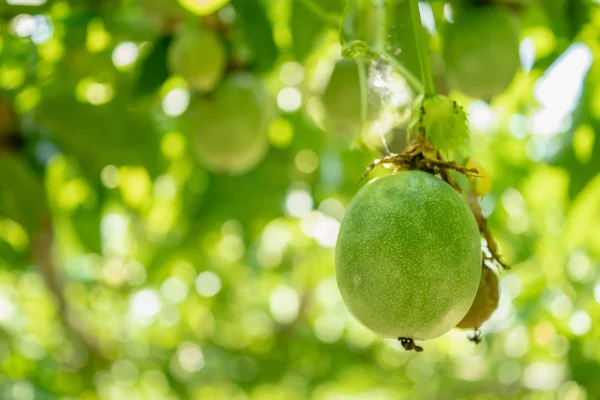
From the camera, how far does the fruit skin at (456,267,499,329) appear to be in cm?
132

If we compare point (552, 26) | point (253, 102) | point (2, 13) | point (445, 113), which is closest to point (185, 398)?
point (253, 102)

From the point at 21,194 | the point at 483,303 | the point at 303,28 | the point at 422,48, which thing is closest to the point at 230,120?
the point at 303,28

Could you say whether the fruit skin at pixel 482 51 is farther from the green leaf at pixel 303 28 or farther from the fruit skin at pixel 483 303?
the fruit skin at pixel 483 303

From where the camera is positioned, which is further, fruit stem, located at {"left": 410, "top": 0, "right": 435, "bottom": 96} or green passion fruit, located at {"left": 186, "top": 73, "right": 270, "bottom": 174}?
green passion fruit, located at {"left": 186, "top": 73, "right": 270, "bottom": 174}

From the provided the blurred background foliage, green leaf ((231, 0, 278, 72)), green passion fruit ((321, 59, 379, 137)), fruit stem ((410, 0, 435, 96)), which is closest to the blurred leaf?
the blurred background foliage

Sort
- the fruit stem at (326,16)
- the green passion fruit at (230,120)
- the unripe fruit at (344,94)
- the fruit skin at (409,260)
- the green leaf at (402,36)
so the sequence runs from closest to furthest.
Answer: the fruit skin at (409,260) → the green leaf at (402,36) → the fruit stem at (326,16) → the unripe fruit at (344,94) → the green passion fruit at (230,120)

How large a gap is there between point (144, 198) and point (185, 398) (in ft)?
4.06

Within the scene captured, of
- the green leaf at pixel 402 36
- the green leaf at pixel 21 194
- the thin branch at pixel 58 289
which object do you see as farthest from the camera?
the thin branch at pixel 58 289

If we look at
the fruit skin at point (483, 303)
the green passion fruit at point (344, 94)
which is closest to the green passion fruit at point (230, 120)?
the green passion fruit at point (344, 94)

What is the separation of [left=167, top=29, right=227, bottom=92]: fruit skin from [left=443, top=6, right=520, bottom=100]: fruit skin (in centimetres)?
82

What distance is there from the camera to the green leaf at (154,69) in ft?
9.01

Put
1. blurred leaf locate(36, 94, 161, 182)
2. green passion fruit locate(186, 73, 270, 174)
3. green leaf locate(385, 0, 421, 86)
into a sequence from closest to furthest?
1. green leaf locate(385, 0, 421, 86)
2. green passion fruit locate(186, 73, 270, 174)
3. blurred leaf locate(36, 94, 161, 182)

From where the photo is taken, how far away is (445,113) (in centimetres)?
130

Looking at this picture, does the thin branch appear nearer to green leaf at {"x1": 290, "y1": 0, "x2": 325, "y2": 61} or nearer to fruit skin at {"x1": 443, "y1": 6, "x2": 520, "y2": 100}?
green leaf at {"x1": 290, "y1": 0, "x2": 325, "y2": 61}
